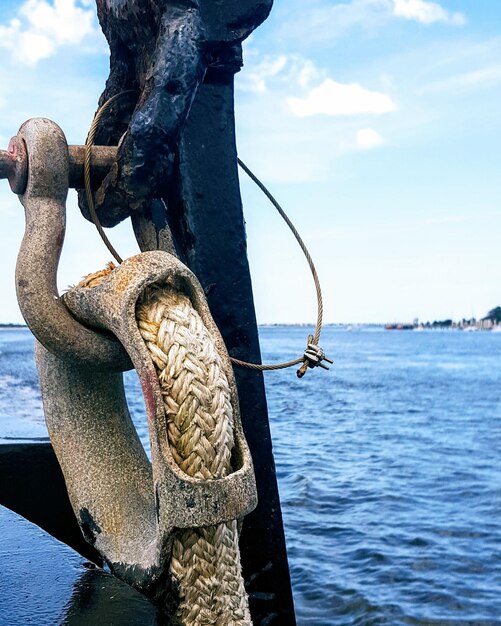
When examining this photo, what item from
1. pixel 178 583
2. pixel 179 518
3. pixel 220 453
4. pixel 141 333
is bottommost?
pixel 178 583

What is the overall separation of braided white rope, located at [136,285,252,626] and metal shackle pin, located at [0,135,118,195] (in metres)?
0.57

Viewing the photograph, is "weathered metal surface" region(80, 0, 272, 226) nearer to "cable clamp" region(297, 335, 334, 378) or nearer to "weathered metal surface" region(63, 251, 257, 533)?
"weathered metal surface" region(63, 251, 257, 533)

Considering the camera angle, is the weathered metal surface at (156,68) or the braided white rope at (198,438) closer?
the braided white rope at (198,438)

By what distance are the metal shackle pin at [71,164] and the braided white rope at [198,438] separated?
574 mm

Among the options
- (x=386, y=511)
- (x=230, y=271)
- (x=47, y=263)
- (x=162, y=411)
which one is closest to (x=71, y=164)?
(x=47, y=263)

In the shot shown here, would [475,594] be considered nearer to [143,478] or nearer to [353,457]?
[143,478]

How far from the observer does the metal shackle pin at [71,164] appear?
7.00ft

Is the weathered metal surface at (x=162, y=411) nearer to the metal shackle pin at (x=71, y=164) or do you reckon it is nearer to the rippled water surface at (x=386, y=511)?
the metal shackle pin at (x=71, y=164)

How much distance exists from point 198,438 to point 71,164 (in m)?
0.94

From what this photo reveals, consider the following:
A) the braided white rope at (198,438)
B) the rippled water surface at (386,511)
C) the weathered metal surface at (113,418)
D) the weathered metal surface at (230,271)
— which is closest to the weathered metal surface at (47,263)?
the weathered metal surface at (113,418)

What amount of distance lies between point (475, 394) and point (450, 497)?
18.6 metres

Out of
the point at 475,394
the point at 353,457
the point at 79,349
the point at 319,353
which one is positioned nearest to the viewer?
the point at 79,349

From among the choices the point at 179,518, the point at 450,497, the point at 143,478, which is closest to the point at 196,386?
the point at 179,518

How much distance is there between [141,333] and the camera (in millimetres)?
1797
